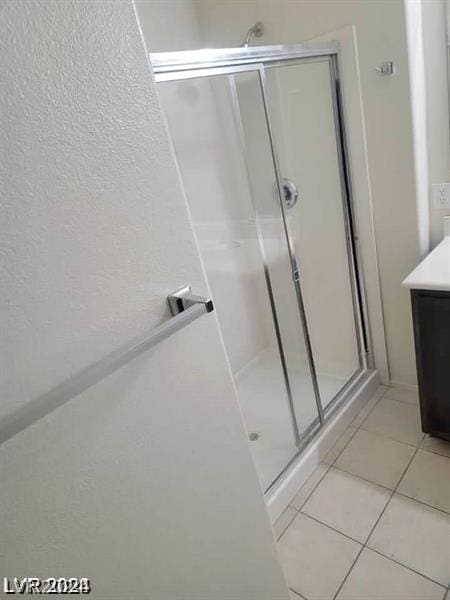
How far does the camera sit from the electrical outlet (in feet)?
5.49

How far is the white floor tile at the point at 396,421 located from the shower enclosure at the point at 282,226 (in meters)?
0.17

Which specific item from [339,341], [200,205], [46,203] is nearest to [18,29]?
[46,203]

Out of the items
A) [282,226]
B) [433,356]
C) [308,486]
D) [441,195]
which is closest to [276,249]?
[282,226]

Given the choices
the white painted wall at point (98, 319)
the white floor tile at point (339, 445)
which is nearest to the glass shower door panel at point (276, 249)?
the white floor tile at point (339, 445)

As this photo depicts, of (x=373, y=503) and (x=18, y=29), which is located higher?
(x=18, y=29)

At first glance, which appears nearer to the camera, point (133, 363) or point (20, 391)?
point (20, 391)

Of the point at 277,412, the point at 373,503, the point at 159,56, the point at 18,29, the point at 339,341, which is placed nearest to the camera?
the point at 18,29

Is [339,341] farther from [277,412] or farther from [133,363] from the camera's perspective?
[133,363]

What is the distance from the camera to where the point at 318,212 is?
1.95 meters

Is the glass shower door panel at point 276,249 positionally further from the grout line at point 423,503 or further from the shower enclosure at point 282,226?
the grout line at point 423,503

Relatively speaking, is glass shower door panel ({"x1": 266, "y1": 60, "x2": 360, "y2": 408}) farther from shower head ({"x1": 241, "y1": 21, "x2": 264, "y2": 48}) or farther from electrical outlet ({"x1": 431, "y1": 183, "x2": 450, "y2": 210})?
electrical outlet ({"x1": 431, "y1": 183, "x2": 450, "y2": 210})

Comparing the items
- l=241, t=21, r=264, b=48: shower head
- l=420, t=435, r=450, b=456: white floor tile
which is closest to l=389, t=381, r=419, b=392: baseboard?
l=420, t=435, r=450, b=456: white floor tile

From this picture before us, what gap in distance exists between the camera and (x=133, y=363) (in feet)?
2.31

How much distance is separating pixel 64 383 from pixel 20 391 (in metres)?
0.06
